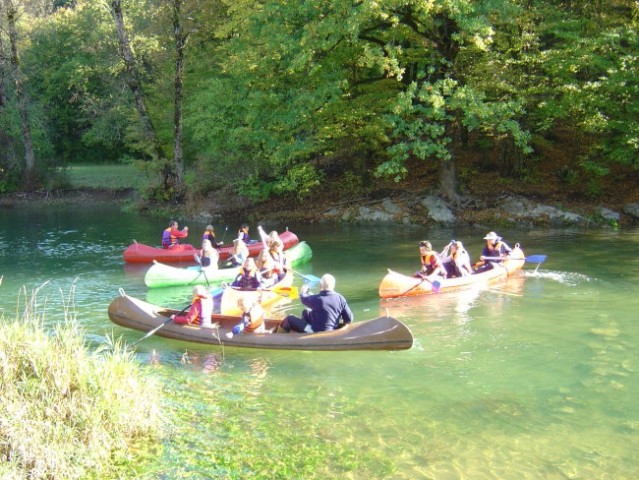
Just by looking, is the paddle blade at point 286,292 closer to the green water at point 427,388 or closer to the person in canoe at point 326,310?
the green water at point 427,388

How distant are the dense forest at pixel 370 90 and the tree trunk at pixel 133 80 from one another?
0.36 ft

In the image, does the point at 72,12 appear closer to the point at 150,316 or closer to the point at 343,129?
the point at 343,129

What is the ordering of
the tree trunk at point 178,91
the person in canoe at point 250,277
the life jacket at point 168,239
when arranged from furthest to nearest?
the tree trunk at point 178,91, the life jacket at point 168,239, the person in canoe at point 250,277

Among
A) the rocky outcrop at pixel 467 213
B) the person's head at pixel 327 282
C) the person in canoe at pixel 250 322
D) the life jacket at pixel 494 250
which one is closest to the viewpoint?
the person's head at pixel 327 282

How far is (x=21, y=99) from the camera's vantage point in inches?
1305

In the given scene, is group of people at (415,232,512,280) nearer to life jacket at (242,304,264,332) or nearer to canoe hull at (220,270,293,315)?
canoe hull at (220,270,293,315)

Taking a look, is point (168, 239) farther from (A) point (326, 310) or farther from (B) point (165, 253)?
(A) point (326, 310)

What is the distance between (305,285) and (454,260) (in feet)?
16.2

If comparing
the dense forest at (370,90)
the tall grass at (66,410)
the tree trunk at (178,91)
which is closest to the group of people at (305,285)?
the tall grass at (66,410)

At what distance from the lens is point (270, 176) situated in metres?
27.3

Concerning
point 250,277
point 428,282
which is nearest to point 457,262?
point 428,282

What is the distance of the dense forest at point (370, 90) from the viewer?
68.4ft

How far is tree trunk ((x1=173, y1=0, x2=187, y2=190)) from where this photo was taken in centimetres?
2786

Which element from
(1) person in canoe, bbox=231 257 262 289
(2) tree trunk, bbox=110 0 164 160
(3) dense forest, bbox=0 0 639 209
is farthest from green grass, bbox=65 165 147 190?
(1) person in canoe, bbox=231 257 262 289
